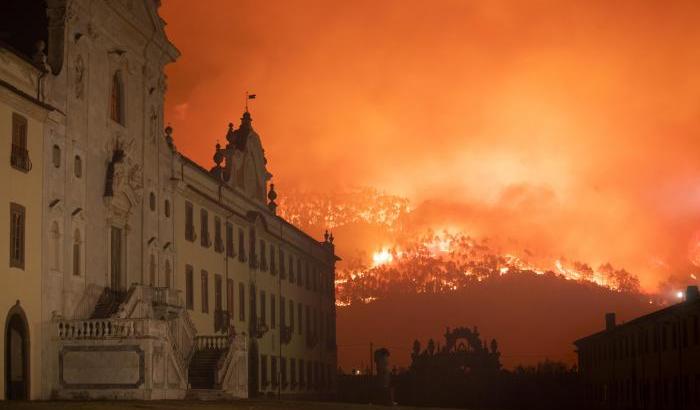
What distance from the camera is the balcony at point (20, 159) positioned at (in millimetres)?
41344

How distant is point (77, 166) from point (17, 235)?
6019mm

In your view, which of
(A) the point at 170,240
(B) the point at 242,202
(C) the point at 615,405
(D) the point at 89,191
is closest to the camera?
(D) the point at 89,191

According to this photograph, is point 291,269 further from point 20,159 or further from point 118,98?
point 20,159

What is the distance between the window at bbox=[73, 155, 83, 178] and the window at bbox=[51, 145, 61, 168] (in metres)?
1.40

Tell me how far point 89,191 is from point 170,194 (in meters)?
10.4

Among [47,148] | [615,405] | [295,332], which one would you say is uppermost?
[47,148]

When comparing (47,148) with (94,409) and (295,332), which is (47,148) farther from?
(295,332)

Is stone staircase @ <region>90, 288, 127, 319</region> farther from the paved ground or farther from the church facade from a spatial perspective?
the paved ground

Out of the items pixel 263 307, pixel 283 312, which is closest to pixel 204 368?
pixel 263 307

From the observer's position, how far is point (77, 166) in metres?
46.9

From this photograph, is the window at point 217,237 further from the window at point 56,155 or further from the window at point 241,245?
the window at point 56,155

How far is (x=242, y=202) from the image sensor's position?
7256 centimetres

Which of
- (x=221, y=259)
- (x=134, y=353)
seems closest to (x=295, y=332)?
(x=221, y=259)

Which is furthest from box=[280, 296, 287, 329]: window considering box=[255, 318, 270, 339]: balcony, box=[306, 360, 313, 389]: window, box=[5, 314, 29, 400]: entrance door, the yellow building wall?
box=[5, 314, 29, 400]: entrance door
